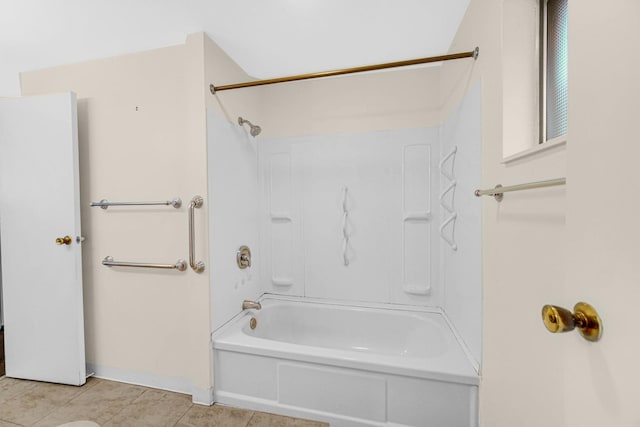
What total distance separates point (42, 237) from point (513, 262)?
2718 mm

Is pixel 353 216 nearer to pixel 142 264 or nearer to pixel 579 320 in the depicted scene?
pixel 142 264

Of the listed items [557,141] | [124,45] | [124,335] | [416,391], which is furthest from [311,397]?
[124,45]

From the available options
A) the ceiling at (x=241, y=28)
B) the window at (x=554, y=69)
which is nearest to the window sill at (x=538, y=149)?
the window at (x=554, y=69)

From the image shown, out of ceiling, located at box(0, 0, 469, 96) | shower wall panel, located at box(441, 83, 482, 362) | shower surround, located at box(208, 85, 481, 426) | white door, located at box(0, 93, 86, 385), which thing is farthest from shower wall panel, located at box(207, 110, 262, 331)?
shower wall panel, located at box(441, 83, 482, 362)

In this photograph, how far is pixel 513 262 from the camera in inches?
40.4

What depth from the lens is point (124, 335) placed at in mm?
1919

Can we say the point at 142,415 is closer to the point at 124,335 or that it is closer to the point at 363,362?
the point at 124,335

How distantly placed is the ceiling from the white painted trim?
219cm

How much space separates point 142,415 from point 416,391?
1575mm

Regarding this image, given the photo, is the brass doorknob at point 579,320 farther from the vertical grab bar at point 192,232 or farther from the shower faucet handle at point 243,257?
the shower faucet handle at point 243,257

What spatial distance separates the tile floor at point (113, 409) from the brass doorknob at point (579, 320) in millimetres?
1516

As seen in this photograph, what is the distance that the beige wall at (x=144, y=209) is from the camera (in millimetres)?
1739

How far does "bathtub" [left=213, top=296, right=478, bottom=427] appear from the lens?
1389 millimetres

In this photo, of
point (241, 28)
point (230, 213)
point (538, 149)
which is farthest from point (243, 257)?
point (538, 149)
